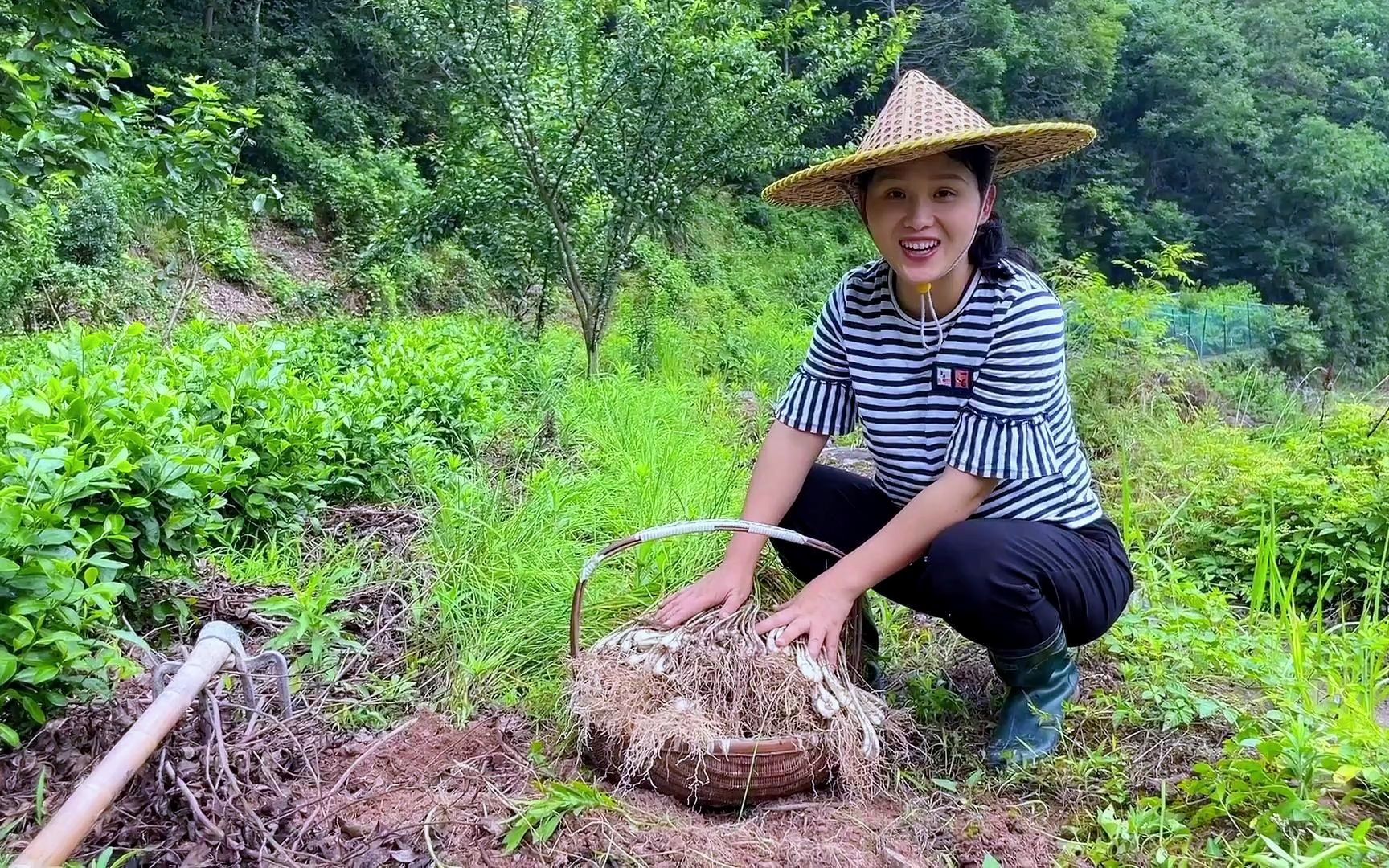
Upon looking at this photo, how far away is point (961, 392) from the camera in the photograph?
1.61 m

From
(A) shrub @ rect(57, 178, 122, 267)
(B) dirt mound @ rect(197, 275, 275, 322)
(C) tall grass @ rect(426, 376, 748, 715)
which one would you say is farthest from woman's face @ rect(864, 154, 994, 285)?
(B) dirt mound @ rect(197, 275, 275, 322)

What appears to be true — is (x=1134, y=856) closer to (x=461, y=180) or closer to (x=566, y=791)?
(x=566, y=791)

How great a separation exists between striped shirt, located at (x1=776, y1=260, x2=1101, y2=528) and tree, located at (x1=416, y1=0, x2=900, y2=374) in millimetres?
3898

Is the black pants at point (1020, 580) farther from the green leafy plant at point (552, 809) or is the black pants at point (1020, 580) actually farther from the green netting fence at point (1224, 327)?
the green netting fence at point (1224, 327)

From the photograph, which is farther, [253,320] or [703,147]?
[253,320]

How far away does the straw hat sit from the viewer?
147 cm

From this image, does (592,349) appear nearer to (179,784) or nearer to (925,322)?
(925,322)

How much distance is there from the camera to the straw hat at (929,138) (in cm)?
147

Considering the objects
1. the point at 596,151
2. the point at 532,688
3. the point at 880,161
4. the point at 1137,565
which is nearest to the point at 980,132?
the point at 880,161

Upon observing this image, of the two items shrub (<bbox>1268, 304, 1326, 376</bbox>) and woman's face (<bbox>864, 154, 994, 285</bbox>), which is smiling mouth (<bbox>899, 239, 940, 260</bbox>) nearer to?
woman's face (<bbox>864, 154, 994, 285</bbox>)

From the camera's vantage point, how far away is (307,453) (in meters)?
2.37

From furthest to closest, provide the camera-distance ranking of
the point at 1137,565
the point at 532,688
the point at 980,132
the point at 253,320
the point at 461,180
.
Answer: the point at 253,320 → the point at 461,180 → the point at 1137,565 → the point at 532,688 → the point at 980,132

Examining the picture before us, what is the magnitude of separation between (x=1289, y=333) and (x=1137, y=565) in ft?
61.4

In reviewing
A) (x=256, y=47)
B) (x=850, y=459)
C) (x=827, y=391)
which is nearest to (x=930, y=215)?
(x=827, y=391)
